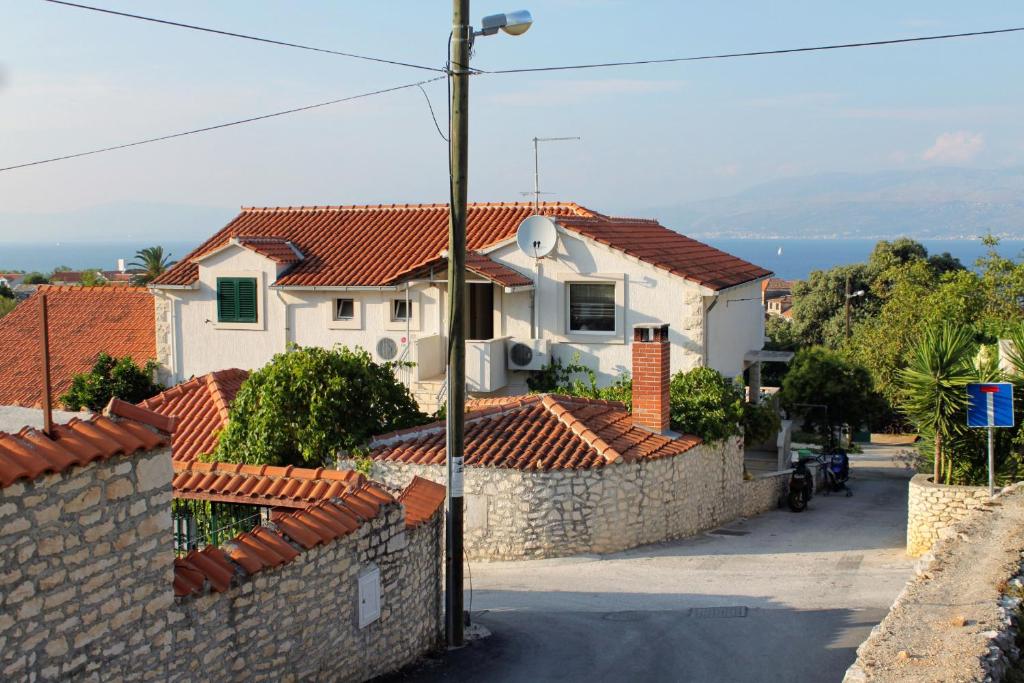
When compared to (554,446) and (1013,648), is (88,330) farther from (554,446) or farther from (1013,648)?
(1013,648)

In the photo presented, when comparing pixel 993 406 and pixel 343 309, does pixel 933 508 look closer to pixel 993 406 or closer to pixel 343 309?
pixel 993 406

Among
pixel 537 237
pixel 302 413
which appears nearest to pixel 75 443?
pixel 302 413

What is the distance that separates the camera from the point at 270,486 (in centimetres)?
1161

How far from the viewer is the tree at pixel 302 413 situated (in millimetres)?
18531

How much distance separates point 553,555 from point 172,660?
34.6 feet

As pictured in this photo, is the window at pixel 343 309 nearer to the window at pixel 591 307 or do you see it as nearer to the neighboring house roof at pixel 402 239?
the neighboring house roof at pixel 402 239

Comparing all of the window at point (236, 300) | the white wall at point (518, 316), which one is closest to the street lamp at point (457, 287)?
the white wall at point (518, 316)

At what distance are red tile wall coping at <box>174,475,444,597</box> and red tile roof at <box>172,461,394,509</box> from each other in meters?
0.42

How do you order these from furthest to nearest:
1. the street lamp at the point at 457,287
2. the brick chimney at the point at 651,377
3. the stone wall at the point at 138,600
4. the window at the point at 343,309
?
1. the window at the point at 343,309
2. the brick chimney at the point at 651,377
3. the street lamp at the point at 457,287
4. the stone wall at the point at 138,600

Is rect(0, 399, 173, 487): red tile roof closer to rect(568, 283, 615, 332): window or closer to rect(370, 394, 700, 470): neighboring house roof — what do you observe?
rect(370, 394, 700, 470): neighboring house roof

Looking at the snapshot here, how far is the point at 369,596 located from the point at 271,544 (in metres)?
1.74

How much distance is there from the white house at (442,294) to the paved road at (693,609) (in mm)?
6472

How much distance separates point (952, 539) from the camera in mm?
13547

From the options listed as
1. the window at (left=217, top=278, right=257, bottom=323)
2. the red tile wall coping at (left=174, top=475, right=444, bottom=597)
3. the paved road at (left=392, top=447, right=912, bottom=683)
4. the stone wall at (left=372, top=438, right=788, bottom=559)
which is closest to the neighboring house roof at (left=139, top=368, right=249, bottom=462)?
the stone wall at (left=372, top=438, right=788, bottom=559)
